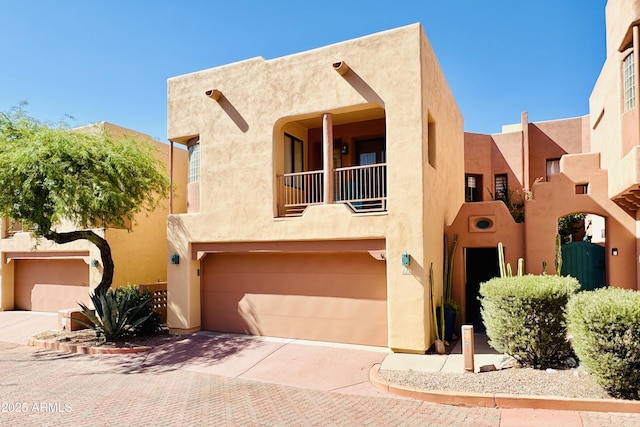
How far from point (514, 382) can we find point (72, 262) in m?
16.2

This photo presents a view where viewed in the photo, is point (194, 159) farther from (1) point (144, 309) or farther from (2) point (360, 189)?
(2) point (360, 189)

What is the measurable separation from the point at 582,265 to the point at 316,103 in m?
8.96

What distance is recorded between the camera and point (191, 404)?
7148mm

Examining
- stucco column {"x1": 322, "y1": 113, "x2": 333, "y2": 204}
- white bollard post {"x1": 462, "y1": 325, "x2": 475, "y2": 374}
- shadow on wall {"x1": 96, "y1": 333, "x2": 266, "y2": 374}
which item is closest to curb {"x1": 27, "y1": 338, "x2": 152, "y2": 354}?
shadow on wall {"x1": 96, "y1": 333, "x2": 266, "y2": 374}

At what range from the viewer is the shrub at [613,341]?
19.5 ft

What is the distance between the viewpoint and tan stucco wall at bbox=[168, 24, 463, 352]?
9578mm

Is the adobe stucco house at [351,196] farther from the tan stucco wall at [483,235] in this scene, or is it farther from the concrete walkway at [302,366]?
the concrete walkway at [302,366]

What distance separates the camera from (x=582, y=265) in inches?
478

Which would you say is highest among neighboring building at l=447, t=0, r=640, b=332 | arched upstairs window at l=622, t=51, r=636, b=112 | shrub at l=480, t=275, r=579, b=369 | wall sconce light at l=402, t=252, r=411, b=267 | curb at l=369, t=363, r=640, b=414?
arched upstairs window at l=622, t=51, r=636, b=112

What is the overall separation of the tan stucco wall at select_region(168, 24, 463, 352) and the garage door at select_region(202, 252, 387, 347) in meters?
0.67

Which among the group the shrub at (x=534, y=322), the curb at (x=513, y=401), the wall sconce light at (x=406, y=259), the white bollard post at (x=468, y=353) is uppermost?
the wall sconce light at (x=406, y=259)

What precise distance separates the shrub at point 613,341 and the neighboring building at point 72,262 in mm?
12952

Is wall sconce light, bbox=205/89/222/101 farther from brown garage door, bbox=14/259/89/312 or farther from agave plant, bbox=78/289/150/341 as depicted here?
brown garage door, bbox=14/259/89/312

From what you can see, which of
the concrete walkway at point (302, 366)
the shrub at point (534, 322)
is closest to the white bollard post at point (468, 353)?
the concrete walkway at point (302, 366)
